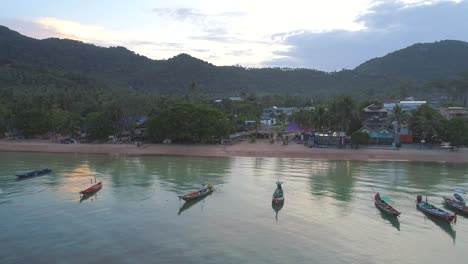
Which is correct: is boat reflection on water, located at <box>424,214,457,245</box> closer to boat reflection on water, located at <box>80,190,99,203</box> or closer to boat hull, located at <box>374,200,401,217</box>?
boat hull, located at <box>374,200,401,217</box>

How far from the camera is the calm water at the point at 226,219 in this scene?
27.5m

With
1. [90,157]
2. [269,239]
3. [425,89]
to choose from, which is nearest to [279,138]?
[90,157]

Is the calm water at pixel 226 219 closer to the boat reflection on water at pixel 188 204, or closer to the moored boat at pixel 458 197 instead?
the boat reflection on water at pixel 188 204

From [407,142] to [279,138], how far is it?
86.9 feet

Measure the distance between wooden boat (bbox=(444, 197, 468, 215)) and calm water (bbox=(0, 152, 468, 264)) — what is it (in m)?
1.02

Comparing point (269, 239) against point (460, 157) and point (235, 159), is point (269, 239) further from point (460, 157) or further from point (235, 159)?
point (460, 157)

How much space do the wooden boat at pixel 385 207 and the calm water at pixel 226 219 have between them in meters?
0.82

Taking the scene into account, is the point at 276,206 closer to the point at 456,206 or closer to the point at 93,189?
the point at 456,206

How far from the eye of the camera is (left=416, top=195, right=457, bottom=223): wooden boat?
34653 mm

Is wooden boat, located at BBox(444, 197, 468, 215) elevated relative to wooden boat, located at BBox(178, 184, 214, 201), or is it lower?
lower

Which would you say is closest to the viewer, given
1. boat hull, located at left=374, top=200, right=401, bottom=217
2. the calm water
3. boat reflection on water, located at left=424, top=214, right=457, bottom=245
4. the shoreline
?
the calm water

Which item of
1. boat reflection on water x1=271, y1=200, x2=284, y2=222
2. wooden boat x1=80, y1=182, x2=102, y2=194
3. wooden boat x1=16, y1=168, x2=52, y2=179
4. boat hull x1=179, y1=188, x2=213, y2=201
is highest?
wooden boat x1=16, y1=168, x2=52, y2=179

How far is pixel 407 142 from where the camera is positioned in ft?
265

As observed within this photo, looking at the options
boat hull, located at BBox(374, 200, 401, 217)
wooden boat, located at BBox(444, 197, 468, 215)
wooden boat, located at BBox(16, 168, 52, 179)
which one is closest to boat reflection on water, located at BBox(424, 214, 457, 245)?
boat hull, located at BBox(374, 200, 401, 217)
